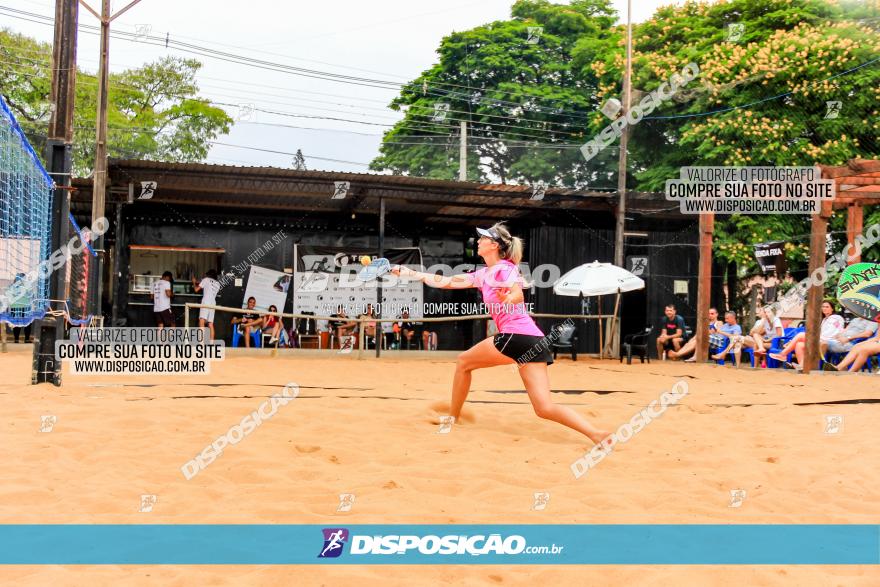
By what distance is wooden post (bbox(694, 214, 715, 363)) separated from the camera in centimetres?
1734

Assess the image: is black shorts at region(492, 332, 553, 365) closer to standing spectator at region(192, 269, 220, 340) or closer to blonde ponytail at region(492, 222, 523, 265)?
blonde ponytail at region(492, 222, 523, 265)

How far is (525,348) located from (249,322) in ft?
47.9

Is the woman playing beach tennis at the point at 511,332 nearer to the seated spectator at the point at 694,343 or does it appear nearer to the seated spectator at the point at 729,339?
the seated spectator at the point at 729,339

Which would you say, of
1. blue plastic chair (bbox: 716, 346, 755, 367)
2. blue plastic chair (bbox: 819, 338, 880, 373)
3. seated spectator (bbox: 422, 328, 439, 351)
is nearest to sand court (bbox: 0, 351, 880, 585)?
blue plastic chair (bbox: 819, 338, 880, 373)

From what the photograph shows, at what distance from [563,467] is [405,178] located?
13.6m

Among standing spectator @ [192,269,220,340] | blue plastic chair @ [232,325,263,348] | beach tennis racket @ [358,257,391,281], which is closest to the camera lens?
beach tennis racket @ [358,257,391,281]

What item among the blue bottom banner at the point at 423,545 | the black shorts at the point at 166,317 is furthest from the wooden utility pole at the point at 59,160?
the black shorts at the point at 166,317

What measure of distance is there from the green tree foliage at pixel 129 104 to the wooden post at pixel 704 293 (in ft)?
74.5

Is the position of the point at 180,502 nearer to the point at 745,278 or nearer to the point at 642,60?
the point at 745,278

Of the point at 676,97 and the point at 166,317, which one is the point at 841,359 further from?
the point at 166,317

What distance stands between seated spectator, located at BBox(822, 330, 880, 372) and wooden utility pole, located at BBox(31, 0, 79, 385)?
12.0 m

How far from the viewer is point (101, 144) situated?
15.8m

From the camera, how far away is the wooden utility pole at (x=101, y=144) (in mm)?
15578

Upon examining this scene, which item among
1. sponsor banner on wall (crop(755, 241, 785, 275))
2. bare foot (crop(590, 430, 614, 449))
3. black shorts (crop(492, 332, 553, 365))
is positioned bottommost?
bare foot (crop(590, 430, 614, 449))
